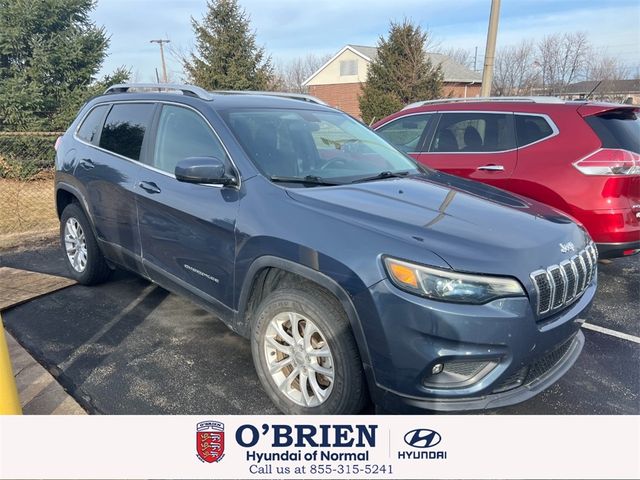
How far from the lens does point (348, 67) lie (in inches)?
1615

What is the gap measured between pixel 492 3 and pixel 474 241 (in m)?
8.40

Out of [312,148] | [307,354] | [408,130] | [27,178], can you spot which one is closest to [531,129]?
[408,130]

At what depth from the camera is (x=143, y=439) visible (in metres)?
2.31

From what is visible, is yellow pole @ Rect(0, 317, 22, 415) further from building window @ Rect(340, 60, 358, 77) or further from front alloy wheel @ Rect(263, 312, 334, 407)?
building window @ Rect(340, 60, 358, 77)

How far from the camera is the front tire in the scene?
7.74 feet

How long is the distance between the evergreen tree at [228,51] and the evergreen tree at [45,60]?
312 inches

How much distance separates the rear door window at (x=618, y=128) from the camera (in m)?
4.45

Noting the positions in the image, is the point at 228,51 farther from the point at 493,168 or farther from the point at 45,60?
the point at 493,168

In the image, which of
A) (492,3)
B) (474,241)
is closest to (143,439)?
(474,241)

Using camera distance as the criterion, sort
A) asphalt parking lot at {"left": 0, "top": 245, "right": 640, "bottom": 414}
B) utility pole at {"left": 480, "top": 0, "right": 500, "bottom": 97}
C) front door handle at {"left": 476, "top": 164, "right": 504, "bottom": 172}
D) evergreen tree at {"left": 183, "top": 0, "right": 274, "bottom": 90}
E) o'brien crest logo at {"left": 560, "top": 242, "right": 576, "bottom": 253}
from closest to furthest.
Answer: o'brien crest logo at {"left": 560, "top": 242, "right": 576, "bottom": 253}, asphalt parking lot at {"left": 0, "top": 245, "right": 640, "bottom": 414}, front door handle at {"left": 476, "top": 164, "right": 504, "bottom": 172}, utility pole at {"left": 480, "top": 0, "right": 500, "bottom": 97}, evergreen tree at {"left": 183, "top": 0, "right": 274, "bottom": 90}

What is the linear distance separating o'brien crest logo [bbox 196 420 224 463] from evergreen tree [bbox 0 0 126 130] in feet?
38.3

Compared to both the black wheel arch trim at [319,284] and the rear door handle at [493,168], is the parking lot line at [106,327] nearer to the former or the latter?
the black wheel arch trim at [319,284]

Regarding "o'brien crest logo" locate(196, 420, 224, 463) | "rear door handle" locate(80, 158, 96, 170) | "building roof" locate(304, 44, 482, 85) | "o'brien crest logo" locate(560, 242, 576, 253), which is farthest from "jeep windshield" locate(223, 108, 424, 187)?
"building roof" locate(304, 44, 482, 85)

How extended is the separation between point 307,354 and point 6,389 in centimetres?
149
